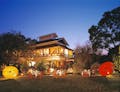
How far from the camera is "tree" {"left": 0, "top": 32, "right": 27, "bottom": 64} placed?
43128mm

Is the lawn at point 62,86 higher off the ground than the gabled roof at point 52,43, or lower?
lower

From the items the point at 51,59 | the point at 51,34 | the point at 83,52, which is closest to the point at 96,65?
the point at 83,52

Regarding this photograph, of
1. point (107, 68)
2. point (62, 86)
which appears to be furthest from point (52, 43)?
point (62, 86)

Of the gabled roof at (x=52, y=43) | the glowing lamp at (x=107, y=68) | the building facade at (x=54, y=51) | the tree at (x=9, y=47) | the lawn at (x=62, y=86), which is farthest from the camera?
the gabled roof at (x=52, y=43)

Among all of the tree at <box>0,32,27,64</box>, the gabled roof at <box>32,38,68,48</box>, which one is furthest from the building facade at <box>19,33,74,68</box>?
the tree at <box>0,32,27,64</box>

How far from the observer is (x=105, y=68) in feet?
106

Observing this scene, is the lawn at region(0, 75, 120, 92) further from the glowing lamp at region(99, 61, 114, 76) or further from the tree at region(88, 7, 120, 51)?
the tree at region(88, 7, 120, 51)

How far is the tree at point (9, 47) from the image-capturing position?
1698 inches

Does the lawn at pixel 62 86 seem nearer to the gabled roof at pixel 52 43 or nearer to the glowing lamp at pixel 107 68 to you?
the glowing lamp at pixel 107 68

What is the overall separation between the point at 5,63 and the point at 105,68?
58.5 ft

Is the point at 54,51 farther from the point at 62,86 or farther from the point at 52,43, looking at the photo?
the point at 62,86

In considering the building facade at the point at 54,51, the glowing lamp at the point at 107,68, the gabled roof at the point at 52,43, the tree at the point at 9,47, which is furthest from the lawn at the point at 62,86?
the gabled roof at the point at 52,43

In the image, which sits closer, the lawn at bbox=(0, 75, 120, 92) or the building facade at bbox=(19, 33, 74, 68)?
the lawn at bbox=(0, 75, 120, 92)

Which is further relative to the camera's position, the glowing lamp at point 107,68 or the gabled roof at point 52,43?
the gabled roof at point 52,43
